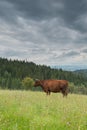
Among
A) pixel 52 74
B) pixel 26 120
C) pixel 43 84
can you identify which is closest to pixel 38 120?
pixel 26 120

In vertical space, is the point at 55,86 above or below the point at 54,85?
below

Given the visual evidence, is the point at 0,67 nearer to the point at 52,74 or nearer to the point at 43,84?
the point at 52,74

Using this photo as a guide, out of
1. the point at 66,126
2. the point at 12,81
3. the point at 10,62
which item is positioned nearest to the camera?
the point at 66,126

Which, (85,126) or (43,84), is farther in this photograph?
(43,84)

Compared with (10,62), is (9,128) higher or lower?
lower

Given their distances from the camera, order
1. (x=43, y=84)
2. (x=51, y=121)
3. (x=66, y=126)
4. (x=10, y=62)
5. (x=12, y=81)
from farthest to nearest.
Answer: (x=10, y=62) < (x=12, y=81) < (x=43, y=84) < (x=51, y=121) < (x=66, y=126)

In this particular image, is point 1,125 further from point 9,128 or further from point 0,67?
point 0,67

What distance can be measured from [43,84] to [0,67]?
155 meters

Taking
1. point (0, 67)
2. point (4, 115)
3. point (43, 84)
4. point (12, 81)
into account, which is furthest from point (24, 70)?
point (4, 115)

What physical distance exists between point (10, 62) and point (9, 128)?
636 ft

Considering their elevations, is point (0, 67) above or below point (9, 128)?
above

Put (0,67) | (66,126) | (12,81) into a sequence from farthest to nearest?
1. (0,67)
2. (12,81)
3. (66,126)

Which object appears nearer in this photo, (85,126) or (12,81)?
(85,126)

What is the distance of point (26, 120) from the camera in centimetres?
770
